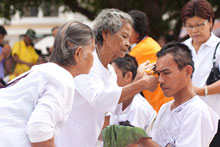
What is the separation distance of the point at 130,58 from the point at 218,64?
42.9 inches

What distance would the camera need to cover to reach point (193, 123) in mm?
2988

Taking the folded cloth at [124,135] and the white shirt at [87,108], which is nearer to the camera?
the folded cloth at [124,135]

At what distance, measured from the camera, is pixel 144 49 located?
15.9 ft

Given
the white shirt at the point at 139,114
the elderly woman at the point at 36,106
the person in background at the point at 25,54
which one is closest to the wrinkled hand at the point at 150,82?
the white shirt at the point at 139,114

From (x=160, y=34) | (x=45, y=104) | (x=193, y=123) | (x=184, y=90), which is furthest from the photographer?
(x=160, y=34)

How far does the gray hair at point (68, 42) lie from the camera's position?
264 cm

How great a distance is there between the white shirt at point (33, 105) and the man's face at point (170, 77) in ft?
3.68

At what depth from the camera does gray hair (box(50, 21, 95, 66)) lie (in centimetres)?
264

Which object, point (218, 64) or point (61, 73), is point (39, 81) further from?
point (218, 64)

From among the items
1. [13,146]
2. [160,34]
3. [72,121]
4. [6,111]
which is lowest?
[160,34]

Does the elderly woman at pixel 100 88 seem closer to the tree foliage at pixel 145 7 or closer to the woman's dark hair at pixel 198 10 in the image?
the woman's dark hair at pixel 198 10

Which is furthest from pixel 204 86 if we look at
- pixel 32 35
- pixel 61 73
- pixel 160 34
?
pixel 160 34

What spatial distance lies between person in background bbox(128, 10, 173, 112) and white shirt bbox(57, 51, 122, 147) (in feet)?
4.56

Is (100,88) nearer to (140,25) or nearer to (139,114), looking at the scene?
(139,114)
